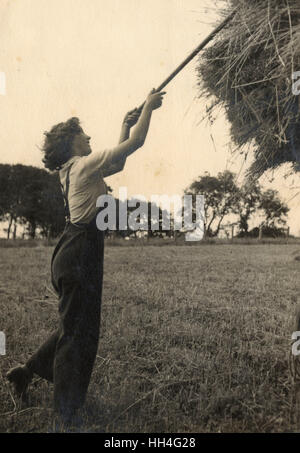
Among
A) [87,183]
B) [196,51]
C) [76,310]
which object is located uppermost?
[196,51]

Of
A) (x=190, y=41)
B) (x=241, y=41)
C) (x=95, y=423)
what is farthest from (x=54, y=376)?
(x=190, y=41)

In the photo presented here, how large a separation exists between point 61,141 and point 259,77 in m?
1.38

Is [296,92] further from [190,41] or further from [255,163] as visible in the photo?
[190,41]

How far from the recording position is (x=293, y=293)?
625 cm

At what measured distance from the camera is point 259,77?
308cm

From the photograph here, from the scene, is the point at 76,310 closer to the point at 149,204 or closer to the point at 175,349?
the point at 175,349

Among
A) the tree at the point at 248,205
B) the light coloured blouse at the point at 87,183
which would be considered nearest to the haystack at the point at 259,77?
the light coloured blouse at the point at 87,183

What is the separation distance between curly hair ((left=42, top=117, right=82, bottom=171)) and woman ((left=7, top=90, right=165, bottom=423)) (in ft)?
0.35

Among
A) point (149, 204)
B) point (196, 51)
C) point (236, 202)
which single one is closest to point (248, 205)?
point (236, 202)

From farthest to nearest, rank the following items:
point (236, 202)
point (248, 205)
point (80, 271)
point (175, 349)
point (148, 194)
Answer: point (248, 205) → point (236, 202) → point (148, 194) → point (175, 349) → point (80, 271)

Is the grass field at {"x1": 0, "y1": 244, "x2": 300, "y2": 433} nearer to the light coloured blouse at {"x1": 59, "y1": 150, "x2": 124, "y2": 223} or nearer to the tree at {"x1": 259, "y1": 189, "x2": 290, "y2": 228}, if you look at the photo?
the tree at {"x1": 259, "y1": 189, "x2": 290, "y2": 228}

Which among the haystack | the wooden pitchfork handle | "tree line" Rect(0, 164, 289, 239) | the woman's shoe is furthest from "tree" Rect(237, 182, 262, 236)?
the woman's shoe

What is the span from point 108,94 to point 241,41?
5.09ft
